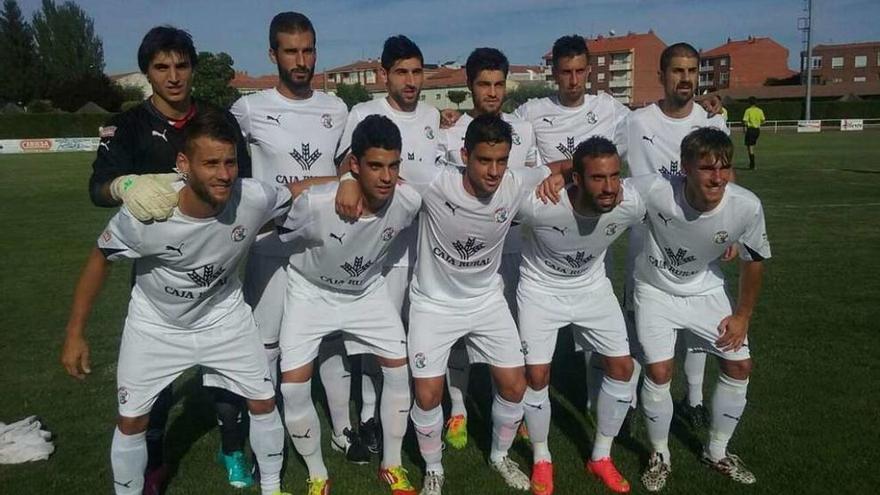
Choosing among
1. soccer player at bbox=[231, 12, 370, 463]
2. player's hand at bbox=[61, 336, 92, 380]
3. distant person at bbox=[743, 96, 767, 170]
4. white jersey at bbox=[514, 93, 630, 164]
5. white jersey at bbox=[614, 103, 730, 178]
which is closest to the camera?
player's hand at bbox=[61, 336, 92, 380]

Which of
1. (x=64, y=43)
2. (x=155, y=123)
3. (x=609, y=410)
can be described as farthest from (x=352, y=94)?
(x=609, y=410)

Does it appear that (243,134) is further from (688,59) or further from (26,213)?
(26,213)

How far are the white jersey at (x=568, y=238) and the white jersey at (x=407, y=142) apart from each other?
798mm

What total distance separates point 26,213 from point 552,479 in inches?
587

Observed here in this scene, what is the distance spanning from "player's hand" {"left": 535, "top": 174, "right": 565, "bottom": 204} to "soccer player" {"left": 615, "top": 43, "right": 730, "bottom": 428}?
88 centimetres

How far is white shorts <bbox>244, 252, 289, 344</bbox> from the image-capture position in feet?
14.6

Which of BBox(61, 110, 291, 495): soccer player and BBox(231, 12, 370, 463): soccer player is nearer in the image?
BBox(61, 110, 291, 495): soccer player

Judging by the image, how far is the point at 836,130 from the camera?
42.5 metres

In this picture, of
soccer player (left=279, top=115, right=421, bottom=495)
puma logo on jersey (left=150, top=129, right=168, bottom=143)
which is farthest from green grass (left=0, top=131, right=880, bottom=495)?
puma logo on jersey (left=150, top=129, right=168, bottom=143)

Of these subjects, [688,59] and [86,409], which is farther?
[86,409]

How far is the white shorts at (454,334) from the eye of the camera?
4.06m

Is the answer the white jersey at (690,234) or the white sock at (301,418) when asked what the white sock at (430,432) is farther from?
the white jersey at (690,234)

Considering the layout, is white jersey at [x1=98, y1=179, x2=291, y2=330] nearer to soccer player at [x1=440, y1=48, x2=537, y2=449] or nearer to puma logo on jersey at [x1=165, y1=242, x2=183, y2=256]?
puma logo on jersey at [x1=165, y1=242, x2=183, y2=256]

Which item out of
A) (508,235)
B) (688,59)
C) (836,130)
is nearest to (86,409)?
(508,235)
